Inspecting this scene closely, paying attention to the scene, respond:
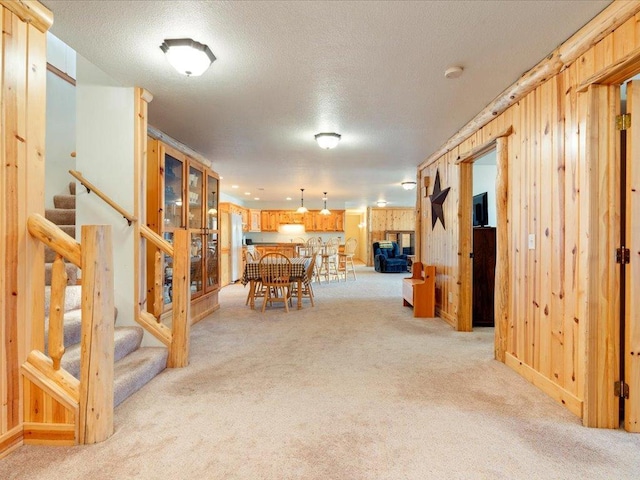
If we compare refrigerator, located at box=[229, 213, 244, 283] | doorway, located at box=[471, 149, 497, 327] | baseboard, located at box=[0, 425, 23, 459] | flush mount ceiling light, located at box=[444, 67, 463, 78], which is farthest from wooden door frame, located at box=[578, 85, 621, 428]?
refrigerator, located at box=[229, 213, 244, 283]

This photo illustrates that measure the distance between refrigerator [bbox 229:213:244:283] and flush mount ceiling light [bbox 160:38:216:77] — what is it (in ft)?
19.8

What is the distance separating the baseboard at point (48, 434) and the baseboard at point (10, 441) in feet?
0.08

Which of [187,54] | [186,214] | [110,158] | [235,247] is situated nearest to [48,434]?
[110,158]

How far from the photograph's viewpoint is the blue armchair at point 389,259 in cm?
1101

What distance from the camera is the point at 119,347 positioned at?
261cm

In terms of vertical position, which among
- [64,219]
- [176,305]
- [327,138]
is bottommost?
[176,305]

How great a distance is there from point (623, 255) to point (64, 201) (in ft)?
16.4

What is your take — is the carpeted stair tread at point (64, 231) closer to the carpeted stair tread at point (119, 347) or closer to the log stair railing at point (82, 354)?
the carpeted stair tread at point (119, 347)

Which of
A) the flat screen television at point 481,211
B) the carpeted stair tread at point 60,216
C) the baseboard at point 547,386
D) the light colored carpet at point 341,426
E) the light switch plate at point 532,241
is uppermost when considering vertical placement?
the flat screen television at point 481,211

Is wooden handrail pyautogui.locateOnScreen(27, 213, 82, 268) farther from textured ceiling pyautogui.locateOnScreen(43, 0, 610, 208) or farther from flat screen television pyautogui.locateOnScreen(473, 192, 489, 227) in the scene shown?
flat screen television pyautogui.locateOnScreen(473, 192, 489, 227)

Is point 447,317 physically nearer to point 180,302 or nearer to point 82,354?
point 180,302

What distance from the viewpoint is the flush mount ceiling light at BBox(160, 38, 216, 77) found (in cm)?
215

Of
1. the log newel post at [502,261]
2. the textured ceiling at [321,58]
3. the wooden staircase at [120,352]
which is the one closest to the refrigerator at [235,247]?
the textured ceiling at [321,58]

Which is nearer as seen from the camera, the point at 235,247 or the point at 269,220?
the point at 235,247
